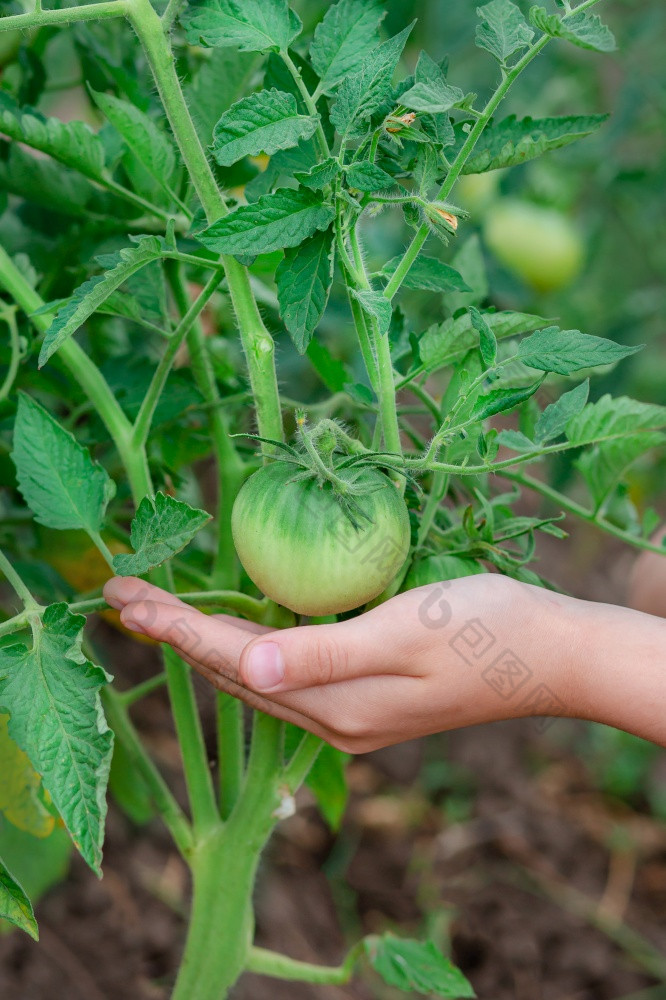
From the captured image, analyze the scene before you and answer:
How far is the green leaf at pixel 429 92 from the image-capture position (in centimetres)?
41

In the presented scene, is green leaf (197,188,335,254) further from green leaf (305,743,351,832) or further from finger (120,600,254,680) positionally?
green leaf (305,743,351,832)

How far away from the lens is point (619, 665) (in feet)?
1.89

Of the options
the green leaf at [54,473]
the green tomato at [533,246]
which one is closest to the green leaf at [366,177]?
the green leaf at [54,473]

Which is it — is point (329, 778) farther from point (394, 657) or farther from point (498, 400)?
point (498, 400)

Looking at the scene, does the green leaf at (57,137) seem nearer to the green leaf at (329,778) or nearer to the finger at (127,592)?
the finger at (127,592)

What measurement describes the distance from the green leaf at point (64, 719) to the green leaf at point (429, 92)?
0.28m

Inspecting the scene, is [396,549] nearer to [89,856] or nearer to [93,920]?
[89,856]

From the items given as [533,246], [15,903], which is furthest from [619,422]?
[533,246]

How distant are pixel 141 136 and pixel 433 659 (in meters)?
0.33

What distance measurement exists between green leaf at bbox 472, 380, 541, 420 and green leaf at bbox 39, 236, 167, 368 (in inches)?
6.6

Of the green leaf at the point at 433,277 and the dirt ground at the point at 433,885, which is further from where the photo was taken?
the dirt ground at the point at 433,885

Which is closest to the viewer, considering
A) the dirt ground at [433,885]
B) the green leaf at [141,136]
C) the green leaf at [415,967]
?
the green leaf at [141,136]

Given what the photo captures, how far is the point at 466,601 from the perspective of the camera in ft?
1.73

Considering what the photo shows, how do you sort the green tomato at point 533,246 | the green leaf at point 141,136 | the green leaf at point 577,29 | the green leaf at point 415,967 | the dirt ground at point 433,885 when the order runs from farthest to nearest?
the green tomato at point 533,246 → the dirt ground at point 433,885 → the green leaf at point 415,967 → the green leaf at point 141,136 → the green leaf at point 577,29
